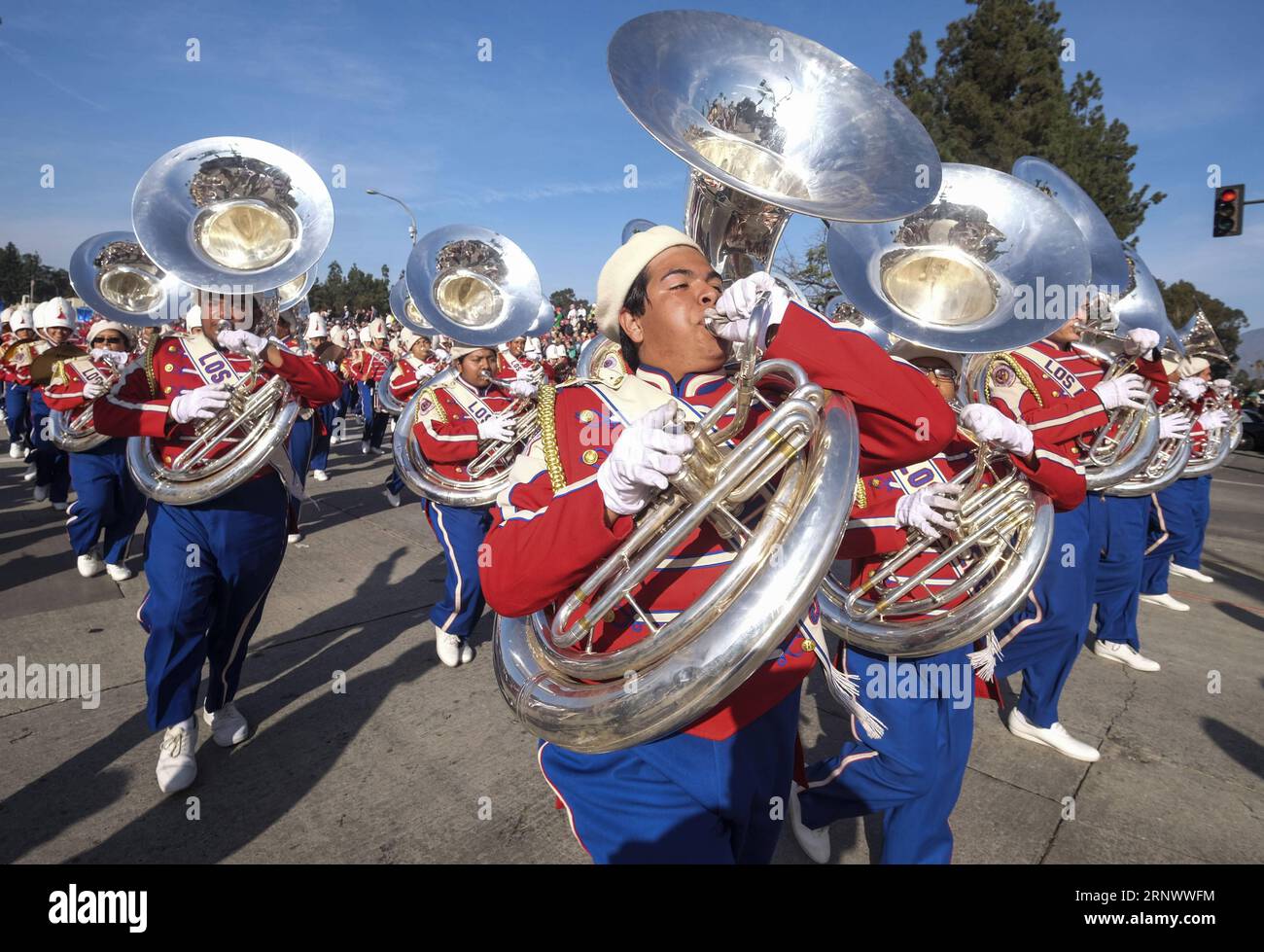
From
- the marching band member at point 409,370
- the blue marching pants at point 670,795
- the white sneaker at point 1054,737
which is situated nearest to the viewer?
the blue marching pants at point 670,795

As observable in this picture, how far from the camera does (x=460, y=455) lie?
4516 millimetres

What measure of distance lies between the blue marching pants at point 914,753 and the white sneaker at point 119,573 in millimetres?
5473

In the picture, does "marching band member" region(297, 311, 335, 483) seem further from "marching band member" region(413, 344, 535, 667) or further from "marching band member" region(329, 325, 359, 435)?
"marching band member" region(413, 344, 535, 667)

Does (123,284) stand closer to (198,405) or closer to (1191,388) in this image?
(198,405)

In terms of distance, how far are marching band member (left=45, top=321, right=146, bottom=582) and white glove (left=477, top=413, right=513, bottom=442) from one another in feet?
9.41

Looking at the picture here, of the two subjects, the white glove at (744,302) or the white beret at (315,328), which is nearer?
the white glove at (744,302)

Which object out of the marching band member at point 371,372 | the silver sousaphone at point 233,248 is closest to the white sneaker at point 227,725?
the silver sousaphone at point 233,248

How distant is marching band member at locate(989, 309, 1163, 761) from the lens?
3227 mm

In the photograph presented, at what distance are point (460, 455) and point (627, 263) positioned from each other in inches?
116

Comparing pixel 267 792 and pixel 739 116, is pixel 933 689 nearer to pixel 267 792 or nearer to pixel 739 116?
pixel 739 116

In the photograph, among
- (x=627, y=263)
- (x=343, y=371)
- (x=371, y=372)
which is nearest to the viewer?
(x=627, y=263)

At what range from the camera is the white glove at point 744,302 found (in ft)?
4.79

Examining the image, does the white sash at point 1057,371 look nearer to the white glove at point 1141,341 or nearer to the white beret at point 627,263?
the white glove at point 1141,341

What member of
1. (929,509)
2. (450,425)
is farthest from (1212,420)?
(450,425)
